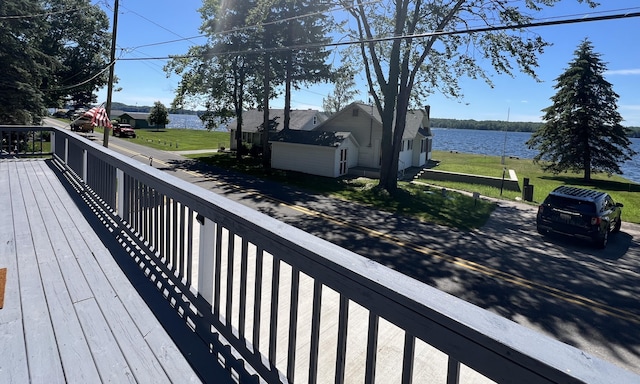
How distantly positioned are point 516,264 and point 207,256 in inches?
345

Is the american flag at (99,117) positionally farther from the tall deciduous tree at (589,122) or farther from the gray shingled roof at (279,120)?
the tall deciduous tree at (589,122)

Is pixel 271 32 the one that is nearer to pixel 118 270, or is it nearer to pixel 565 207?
pixel 565 207

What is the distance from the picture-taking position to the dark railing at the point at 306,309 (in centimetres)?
109

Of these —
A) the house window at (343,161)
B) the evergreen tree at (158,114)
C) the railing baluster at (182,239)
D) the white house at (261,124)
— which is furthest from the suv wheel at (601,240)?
the evergreen tree at (158,114)

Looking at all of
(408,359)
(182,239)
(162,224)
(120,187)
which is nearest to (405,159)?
(120,187)

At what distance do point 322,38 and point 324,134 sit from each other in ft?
21.0

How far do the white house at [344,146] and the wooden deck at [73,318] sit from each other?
20875 mm

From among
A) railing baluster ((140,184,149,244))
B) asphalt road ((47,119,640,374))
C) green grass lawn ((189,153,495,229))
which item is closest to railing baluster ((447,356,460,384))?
railing baluster ((140,184,149,244))

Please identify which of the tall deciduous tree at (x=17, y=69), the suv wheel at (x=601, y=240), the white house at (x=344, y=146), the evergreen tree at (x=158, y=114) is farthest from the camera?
the evergreen tree at (x=158, y=114)

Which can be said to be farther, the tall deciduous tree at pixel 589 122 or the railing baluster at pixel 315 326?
the tall deciduous tree at pixel 589 122

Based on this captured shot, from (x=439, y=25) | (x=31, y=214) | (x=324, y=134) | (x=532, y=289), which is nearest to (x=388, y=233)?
(x=532, y=289)

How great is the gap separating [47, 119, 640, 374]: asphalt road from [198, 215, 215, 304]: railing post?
554 cm

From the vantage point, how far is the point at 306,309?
5.45m

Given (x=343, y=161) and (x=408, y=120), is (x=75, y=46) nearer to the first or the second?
(x=343, y=161)
